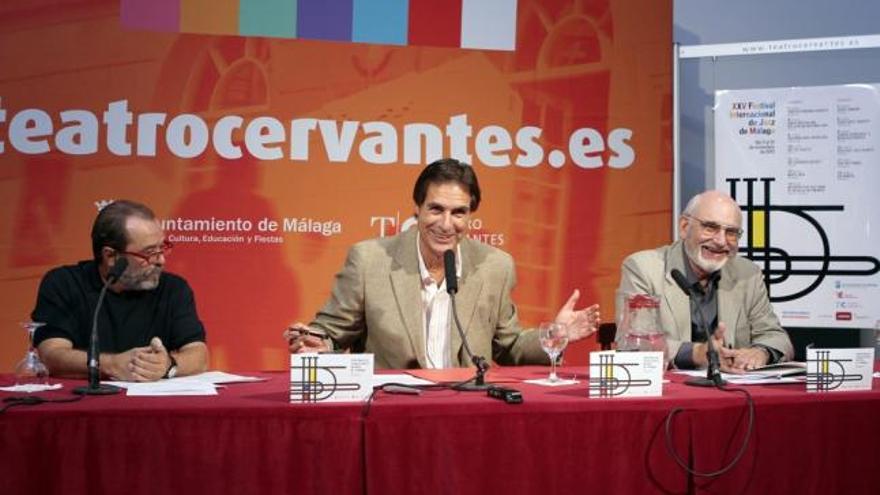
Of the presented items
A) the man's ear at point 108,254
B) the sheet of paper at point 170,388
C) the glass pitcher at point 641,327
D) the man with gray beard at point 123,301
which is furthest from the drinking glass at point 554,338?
the man's ear at point 108,254

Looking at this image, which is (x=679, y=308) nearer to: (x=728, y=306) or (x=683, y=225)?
(x=728, y=306)

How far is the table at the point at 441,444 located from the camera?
208cm

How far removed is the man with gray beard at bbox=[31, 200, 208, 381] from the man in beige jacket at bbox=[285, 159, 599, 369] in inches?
19.7

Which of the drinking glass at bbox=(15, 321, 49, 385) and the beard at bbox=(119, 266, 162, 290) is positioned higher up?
the beard at bbox=(119, 266, 162, 290)

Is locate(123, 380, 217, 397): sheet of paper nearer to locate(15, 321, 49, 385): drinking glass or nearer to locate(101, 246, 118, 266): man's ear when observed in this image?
locate(15, 321, 49, 385): drinking glass

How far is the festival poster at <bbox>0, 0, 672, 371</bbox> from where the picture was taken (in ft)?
14.9

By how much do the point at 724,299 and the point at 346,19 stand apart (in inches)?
92.2

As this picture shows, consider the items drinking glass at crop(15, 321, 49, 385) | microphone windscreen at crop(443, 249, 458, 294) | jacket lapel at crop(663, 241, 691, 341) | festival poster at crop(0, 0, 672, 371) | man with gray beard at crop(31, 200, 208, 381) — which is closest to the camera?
drinking glass at crop(15, 321, 49, 385)

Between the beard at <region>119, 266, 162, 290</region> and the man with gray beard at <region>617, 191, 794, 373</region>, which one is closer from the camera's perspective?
the beard at <region>119, 266, 162, 290</region>

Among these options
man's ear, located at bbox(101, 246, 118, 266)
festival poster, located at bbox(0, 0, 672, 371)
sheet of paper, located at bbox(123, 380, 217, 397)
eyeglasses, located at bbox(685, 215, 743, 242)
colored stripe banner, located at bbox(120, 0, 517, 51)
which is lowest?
sheet of paper, located at bbox(123, 380, 217, 397)

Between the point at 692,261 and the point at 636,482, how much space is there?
1623 mm

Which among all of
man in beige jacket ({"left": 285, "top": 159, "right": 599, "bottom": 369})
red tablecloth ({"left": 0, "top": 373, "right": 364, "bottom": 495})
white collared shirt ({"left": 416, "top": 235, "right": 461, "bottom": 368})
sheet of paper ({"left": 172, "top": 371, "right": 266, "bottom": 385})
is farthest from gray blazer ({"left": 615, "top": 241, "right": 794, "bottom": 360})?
red tablecloth ({"left": 0, "top": 373, "right": 364, "bottom": 495})

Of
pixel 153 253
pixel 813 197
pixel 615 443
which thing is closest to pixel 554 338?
pixel 615 443

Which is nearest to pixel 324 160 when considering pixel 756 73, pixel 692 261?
pixel 692 261
